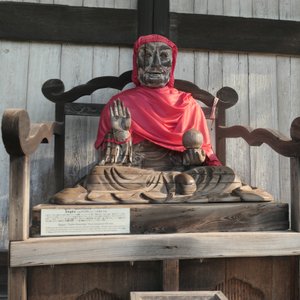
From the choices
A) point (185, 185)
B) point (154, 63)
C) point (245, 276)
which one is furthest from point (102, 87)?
point (245, 276)

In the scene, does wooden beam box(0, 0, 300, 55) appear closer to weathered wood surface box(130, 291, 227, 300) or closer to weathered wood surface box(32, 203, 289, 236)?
weathered wood surface box(32, 203, 289, 236)

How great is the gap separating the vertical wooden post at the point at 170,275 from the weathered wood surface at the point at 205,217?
0.13 metres

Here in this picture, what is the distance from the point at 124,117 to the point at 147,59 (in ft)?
1.35

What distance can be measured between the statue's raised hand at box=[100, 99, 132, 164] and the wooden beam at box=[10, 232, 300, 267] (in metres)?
0.46

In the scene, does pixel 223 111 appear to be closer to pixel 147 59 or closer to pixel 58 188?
pixel 147 59

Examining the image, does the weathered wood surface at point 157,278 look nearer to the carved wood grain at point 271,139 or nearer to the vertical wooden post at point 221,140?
the carved wood grain at point 271,139

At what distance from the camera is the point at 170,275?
1523mm

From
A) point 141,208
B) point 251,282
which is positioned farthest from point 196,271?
point 141,208

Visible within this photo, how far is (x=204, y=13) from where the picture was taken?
2.70 m

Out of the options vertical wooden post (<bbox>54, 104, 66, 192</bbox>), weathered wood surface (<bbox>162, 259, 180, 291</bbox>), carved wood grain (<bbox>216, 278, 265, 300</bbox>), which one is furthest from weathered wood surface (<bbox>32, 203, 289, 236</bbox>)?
vertical wooden post (<bbox>54, 104, 66, 192</bbox>)

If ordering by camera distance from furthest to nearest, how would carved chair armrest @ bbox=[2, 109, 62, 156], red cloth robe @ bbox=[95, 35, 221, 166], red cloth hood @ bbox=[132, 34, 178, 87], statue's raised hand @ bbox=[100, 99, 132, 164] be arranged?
1. red cloth hood @ bbox=[132, 34, 178, 87]
2. red cloth robe @ bbox=[95, 35, 221, 166]
3. statue's raised hand @ bbox=[100, 99, 132, 164]
4. carved chair armrest @ bbox=[2, 109, 62, 156]

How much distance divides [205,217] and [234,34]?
1572 mm

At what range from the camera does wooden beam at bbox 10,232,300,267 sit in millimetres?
1438

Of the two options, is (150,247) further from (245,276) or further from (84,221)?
(245,276)
